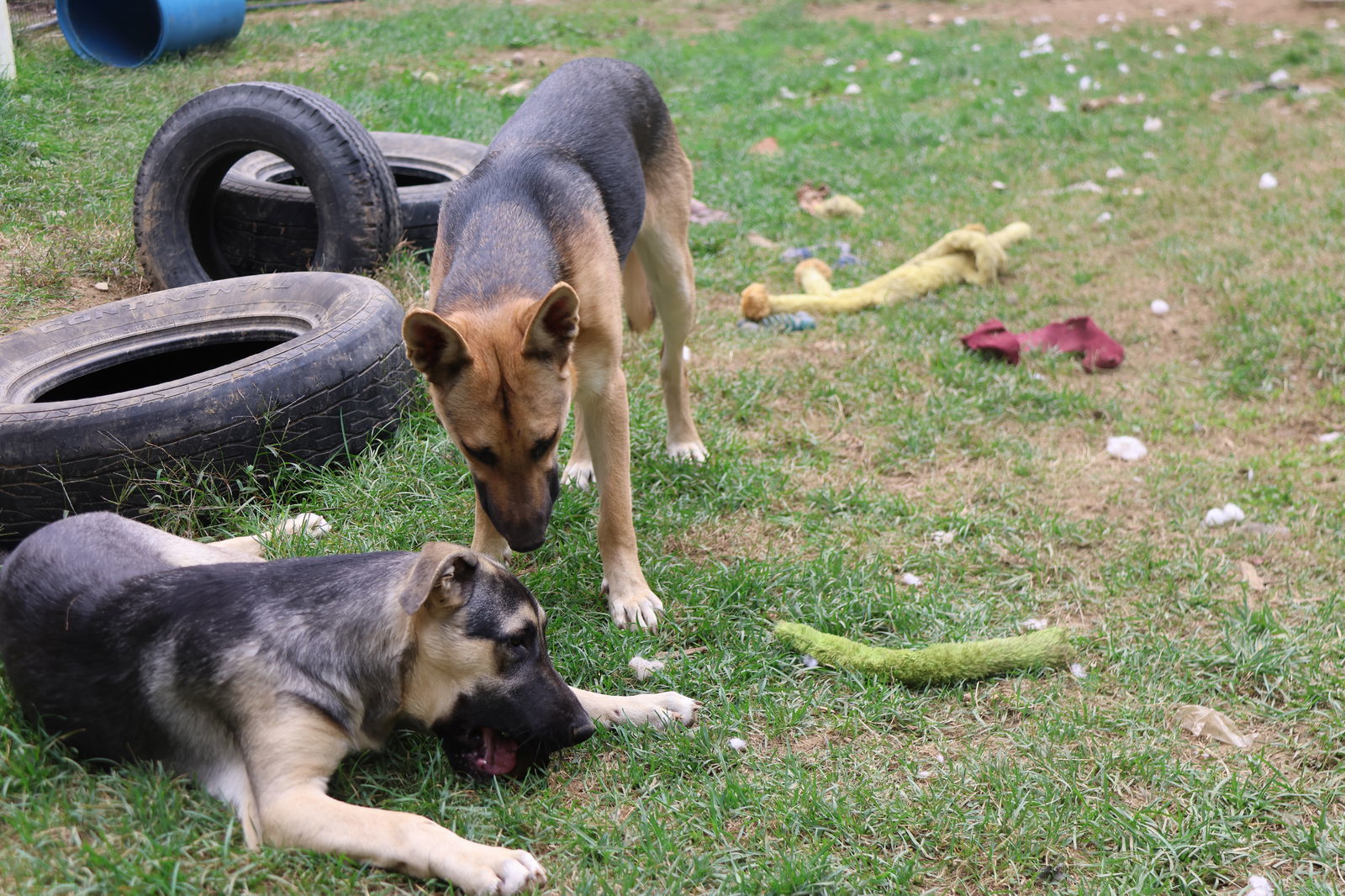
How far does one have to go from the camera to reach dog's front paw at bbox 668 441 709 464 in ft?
18.5

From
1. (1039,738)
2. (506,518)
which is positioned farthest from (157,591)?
Result: (1039,738)

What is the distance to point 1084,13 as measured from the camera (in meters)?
15.8

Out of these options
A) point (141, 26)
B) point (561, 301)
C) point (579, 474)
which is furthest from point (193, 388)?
point (141, 26)

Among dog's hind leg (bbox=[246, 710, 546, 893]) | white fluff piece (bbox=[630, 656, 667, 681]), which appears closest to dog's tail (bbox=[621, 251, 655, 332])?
white fluff piece (bbox=[630, 656, 667, 681])

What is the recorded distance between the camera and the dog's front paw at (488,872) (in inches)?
117

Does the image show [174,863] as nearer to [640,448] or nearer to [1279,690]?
[640,448]

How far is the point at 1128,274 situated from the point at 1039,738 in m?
5.27

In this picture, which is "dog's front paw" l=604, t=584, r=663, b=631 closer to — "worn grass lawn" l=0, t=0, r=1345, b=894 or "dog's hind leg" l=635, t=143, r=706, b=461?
"worn grass lawn" l=0, t=0, r=1345, b=894

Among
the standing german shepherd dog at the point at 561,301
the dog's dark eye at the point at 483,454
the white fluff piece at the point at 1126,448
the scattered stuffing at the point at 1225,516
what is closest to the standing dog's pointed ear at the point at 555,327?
the standing german shepherd dog at the point at 561,301

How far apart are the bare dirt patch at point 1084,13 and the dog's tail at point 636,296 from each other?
11.6 metres

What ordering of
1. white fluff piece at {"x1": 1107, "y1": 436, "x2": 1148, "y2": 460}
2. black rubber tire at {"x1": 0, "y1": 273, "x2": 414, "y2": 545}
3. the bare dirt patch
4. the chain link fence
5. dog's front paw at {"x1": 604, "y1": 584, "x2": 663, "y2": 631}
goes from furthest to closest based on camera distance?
the bare dirt patch, the chain link fence, white fluff piece at {"x1": 1107, "y1": 436, "x2": 1148, "y2": 460}, dog's front paw at {"x1": 604, "y1": 584, "x2": 663, "y2": 631}, black rubber tire at {"x1": 0, "y1": 273, "x2": 414, "y2": 545}

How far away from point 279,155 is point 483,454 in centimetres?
333

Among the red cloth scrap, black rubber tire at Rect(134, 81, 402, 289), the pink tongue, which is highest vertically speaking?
black rubber tire at Rect(134, 81, 402, 289)

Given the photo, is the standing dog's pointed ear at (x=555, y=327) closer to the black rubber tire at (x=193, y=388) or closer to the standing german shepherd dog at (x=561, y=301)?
the standing german shepherd dog at (x=561, y=301)
